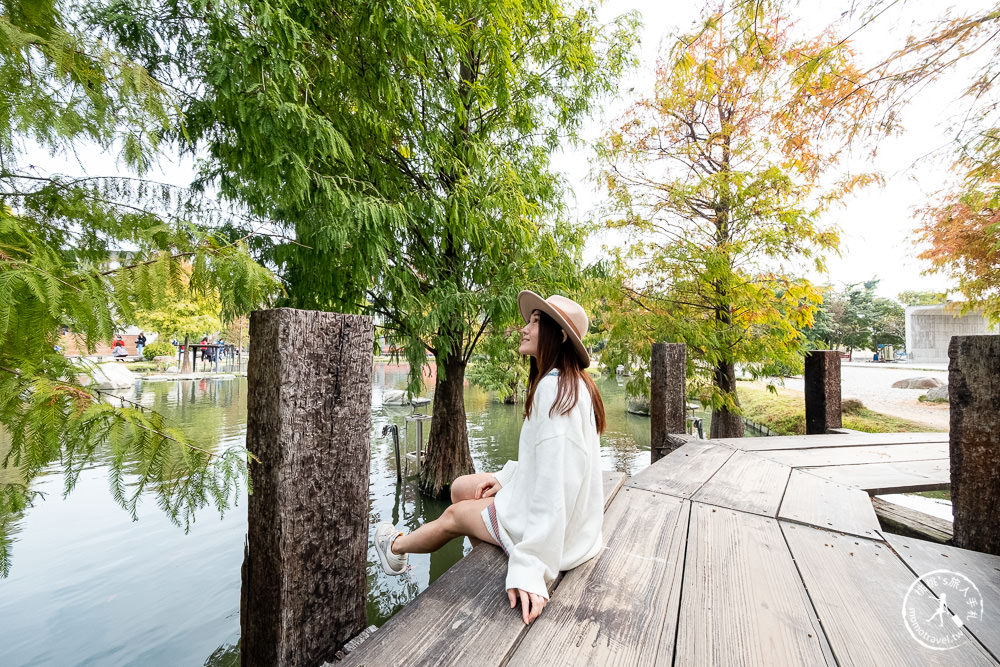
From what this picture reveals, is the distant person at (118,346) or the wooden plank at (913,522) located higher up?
the distant person at (118,346)

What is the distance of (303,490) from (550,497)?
0.80 metres

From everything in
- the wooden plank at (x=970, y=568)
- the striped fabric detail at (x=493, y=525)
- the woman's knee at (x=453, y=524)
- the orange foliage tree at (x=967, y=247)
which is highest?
the orange foliage tree at (x=967, y=247)

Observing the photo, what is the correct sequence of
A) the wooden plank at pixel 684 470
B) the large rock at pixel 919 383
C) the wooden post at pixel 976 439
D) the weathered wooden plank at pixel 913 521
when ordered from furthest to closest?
the large rock at pixel 919 383 → the wooden plank at pixel 684 470 → the weathered wooden plank at pixel 913 521 → the wooden post at pixel 976 439

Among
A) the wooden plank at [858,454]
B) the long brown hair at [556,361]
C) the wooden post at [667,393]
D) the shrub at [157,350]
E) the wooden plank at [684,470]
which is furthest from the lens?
the shrub at [157,350]

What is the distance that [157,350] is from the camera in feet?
81.8

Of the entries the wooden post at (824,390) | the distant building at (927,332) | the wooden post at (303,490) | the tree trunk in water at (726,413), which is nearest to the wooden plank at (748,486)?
the wooden post at (824,390)

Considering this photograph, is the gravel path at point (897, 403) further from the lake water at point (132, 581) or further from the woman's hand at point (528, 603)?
the woman's hand at point (528, 603)

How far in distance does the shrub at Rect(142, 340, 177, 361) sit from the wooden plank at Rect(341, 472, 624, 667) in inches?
1218

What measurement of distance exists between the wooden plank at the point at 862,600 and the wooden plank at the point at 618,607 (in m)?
0.47

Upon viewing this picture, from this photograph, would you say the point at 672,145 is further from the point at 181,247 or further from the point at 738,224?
the point at 181,247

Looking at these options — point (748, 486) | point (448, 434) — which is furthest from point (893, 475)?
point (448, 434)

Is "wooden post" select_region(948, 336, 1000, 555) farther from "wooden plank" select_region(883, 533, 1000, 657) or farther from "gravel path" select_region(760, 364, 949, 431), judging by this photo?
"gravel path" select_region(760, 364, 949, 431)

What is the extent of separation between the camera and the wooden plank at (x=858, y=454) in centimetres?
336

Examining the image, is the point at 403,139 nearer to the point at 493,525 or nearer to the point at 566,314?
the point at 566,314
